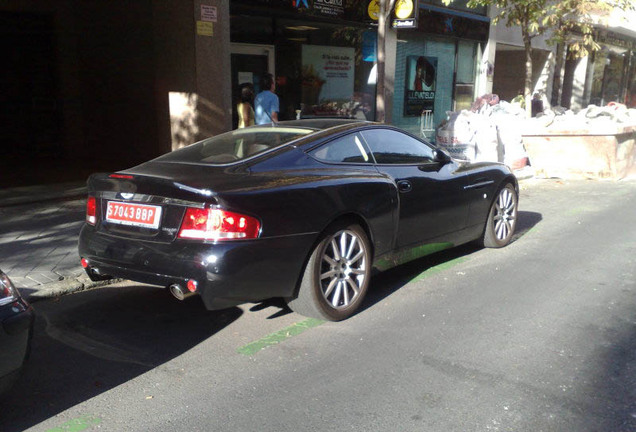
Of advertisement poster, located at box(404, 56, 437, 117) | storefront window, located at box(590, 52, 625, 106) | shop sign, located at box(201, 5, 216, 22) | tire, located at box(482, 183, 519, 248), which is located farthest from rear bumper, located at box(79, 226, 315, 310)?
storefront window, located at box(590, 52, 625, 106)

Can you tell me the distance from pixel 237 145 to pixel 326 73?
341 inches

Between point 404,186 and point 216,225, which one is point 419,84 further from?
point 216,225

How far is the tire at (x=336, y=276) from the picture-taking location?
4.15m

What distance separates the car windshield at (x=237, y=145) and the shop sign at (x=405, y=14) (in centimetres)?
754

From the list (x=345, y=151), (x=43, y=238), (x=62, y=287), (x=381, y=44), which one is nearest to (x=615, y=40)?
(x=381, y=44)

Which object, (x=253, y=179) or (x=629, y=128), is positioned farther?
(x=629, y=128)

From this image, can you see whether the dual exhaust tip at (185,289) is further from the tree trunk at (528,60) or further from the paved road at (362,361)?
the tree trunk at (528,60)

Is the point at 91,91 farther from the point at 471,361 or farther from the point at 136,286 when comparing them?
the point at 471,361

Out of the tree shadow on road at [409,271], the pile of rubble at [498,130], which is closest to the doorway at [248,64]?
the pile of rubble at [498,130]

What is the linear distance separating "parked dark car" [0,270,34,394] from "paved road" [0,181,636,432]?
36cm

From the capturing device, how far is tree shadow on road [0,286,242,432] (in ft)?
10.8

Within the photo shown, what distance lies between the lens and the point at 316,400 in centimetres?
328

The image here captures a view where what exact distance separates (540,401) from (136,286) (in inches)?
137

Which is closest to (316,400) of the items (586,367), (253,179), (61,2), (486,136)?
(253,179)
